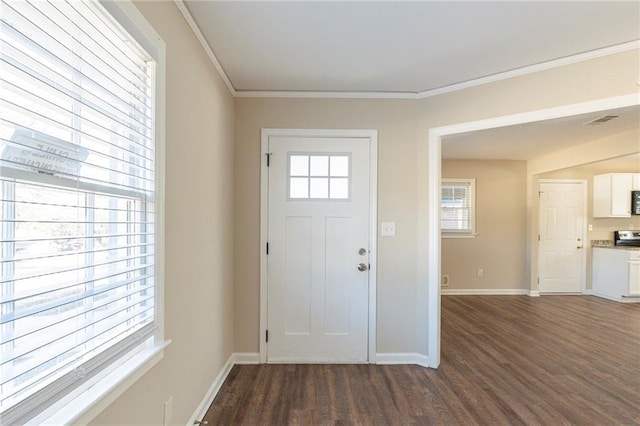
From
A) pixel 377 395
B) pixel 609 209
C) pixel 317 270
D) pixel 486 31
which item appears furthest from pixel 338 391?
pixel 609 209

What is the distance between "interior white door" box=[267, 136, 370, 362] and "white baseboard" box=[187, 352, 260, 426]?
0.24 m

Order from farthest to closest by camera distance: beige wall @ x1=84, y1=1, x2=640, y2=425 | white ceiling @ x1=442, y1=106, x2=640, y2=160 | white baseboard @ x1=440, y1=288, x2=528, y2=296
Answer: white baseboard @ x1=440, y1=288, x2=528, y2=296 → white ceiling @ x1=442, y1=106, x2=640, y2=160 → beige wall @ x1=84, y1=1, x2=640, y2=425

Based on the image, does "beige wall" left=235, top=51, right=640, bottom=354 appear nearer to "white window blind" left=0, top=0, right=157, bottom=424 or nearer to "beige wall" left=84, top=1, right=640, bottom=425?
"beige wall" left=84, top=1, right=640, bottom=425

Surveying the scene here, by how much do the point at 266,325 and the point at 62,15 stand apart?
8.40 ft

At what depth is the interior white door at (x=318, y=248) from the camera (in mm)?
2861

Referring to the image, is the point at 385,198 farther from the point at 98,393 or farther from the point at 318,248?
the point at 98,393

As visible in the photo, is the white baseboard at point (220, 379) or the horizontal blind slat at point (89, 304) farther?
the white baseboard at point (220, 379)

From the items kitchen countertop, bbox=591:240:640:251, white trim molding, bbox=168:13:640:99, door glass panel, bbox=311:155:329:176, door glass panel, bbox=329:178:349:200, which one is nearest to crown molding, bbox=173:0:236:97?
white trim molding, bbox=168:13:640:99

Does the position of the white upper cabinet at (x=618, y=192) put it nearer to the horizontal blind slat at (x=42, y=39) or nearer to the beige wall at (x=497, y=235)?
the beige wall at (x=497, y=235)

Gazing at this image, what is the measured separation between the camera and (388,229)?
2865 millimetres

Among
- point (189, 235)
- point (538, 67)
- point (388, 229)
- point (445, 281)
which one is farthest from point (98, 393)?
point (445, 281)

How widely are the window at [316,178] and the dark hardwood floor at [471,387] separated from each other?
1.58 m

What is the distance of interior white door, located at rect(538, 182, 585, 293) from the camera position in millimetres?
5570

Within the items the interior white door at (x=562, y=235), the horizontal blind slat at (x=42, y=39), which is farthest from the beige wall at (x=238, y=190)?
the interior white door at (x=562, y=235)
